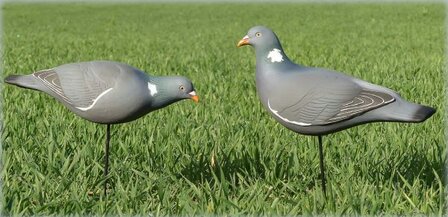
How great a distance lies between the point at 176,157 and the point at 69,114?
75.7 inches

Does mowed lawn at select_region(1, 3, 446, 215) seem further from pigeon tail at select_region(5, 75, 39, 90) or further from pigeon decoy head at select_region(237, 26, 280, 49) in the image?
pigeon decoy head at select_region(237, 26, 280, 49)

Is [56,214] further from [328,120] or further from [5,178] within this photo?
[328,120]

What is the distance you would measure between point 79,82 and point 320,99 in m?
1.29

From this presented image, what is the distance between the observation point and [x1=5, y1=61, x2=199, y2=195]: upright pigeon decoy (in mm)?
3277

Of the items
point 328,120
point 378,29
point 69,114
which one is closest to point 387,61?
point 69,114

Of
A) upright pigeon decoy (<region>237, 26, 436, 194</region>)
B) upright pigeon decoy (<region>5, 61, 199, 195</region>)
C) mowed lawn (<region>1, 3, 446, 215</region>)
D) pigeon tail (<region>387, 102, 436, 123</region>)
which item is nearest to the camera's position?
pigeon tail (<region>387, 102, 436, 123</region>)

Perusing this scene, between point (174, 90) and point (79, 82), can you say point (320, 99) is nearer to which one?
point (174, 90)

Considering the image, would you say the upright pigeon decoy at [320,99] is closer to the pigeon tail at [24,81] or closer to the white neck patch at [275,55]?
the white neck patch at [275,55]

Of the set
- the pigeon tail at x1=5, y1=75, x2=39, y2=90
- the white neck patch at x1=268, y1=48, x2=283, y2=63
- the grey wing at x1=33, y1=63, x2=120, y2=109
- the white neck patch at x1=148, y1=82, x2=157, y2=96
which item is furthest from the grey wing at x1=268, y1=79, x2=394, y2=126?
the pigeon tail at x1=5, y1=75, x2=39, y2=90

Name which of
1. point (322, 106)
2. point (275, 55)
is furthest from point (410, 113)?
point (275, 55)

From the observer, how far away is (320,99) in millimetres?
3221

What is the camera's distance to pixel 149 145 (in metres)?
4.54

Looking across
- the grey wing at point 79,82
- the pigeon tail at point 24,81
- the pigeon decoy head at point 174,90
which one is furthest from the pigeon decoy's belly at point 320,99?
the pigeon tail at point 24,81

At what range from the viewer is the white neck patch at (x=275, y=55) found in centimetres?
335
